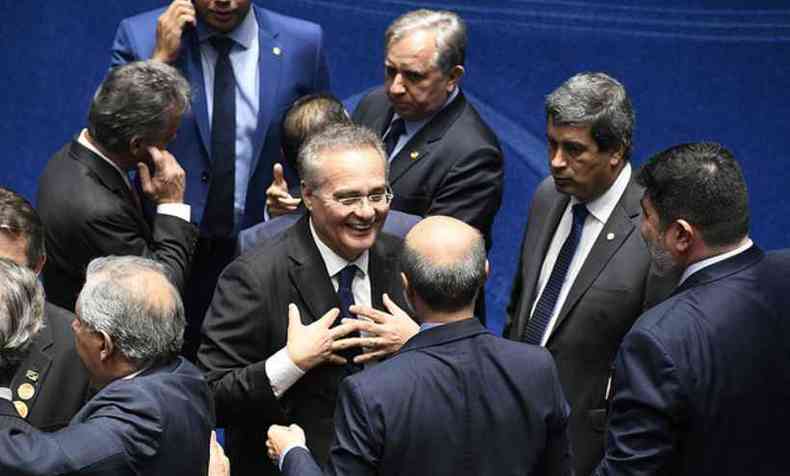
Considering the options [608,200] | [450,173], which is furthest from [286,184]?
[608,200]

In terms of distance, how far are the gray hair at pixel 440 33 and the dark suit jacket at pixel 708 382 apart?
1772 mm

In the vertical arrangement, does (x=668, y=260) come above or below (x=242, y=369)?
above

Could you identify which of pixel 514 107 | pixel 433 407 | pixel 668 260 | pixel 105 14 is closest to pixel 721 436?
pixel 668 260

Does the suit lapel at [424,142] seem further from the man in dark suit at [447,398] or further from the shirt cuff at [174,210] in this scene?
the man in dark suit at [447,398]

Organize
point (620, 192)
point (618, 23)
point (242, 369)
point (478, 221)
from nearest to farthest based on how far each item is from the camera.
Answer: point (242, 369) < point (620, 192) < point (478, 221) < point (618, 23)

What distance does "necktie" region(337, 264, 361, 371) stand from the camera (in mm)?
4293

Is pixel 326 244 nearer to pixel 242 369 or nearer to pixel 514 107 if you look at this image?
pixel 242 369

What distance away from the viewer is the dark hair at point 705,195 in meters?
3.94

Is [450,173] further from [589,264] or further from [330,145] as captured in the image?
[330,145]

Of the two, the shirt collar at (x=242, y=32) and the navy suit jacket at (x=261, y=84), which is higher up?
the shirt collar at (x=242, y=32)

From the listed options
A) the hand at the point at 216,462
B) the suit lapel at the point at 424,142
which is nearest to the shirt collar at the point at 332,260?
the hand at the point at 216,462

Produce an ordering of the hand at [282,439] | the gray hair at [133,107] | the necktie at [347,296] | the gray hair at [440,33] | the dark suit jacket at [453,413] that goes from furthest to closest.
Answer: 1. the gray hair at [440,33]
2. the gray hair at [133,107]
3. the necktie at [347,296]
4. the hand at [282,439]
5. the dark suit jacket at [453,413]

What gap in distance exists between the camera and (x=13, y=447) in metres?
3.40

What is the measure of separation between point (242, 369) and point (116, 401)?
2.43ft
